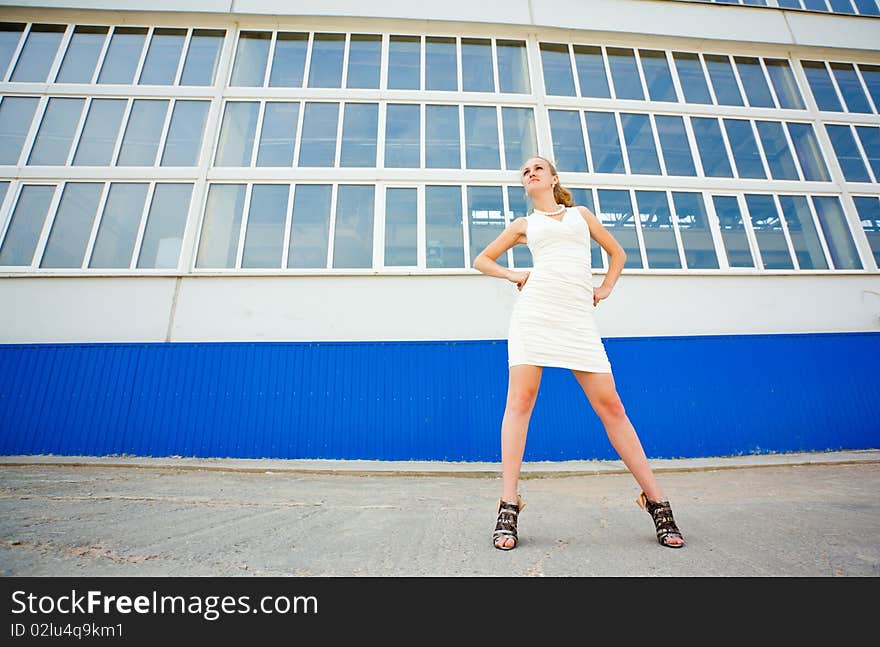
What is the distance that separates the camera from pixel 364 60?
1010 centimetres

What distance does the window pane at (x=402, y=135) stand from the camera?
9.12 metres

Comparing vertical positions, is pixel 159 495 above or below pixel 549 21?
below

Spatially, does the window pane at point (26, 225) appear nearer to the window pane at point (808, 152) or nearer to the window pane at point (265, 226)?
the window pane at point (265, 226)

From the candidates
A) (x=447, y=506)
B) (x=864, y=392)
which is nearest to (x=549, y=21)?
(x=864, y=392)

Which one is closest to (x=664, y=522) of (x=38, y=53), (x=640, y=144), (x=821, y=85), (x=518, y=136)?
(x=518, y=136)

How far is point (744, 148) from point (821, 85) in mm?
3808

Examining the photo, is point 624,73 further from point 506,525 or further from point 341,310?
point 506,525

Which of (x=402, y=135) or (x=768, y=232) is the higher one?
(x=402, y=135)

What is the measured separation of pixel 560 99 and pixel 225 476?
10.9 metres

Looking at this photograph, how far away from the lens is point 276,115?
9406 millimetres

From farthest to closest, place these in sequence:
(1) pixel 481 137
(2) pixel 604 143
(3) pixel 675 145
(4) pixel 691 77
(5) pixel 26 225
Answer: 1. (4) pixel 691 77
2. (3) pixel 675 145
3. (2) pixel 604 143
4. (1) pixel 481 137
5. (5) pixel 26 225

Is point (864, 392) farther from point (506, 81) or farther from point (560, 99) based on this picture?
point (506, 81)

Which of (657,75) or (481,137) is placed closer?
(481,137)
